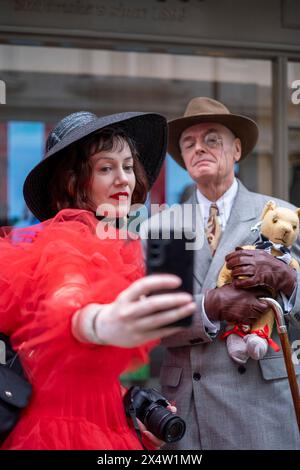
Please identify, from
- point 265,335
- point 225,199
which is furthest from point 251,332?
point 225,199

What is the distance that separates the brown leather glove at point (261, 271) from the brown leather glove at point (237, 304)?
0.03m

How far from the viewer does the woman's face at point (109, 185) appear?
6.04 ft

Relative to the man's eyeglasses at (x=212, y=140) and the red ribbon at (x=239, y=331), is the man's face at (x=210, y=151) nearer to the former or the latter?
the man's eyeglasses at (x=212, y=140)

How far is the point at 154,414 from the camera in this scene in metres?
1.81

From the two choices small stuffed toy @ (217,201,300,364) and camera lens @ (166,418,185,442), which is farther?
small stuffed toy @ (217,201,300,364)

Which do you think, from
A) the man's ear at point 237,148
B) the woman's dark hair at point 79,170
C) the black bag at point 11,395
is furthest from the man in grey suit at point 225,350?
the black bag at point 11,395

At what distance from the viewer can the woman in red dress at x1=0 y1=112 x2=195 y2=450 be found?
1.25m

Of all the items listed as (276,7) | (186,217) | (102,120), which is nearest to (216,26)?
(276,7)

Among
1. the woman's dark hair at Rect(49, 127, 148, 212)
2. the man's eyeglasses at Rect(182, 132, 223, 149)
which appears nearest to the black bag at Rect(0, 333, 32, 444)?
the woman's dark hair at Rect(49, 127, 148, 212)

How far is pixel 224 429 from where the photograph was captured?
7.84 ft

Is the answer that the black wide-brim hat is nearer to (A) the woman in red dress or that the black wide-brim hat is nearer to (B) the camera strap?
(A) the woman in red dress

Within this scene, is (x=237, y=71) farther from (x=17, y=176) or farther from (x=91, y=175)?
(x=91, y=175)

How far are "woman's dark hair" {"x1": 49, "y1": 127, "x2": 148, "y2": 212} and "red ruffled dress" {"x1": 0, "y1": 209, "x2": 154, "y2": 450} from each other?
0.42ft

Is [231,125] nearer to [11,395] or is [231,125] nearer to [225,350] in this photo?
[225,350]
